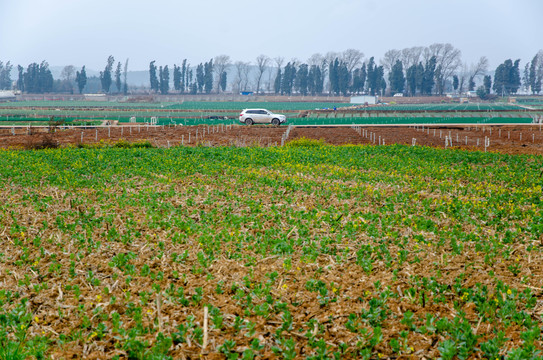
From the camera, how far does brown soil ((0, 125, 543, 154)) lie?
25.7 meters

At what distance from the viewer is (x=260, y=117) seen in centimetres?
4097

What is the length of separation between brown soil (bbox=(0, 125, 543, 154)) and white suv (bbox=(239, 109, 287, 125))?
289 centimetres

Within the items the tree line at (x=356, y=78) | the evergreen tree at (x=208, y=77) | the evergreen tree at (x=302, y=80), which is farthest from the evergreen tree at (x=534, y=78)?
the evergreen tree at (x=208, y=77)

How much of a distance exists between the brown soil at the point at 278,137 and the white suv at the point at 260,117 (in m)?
2.89

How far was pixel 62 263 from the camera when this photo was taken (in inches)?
263

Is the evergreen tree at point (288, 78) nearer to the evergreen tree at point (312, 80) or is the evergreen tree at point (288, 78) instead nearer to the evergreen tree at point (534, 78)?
the evergreen tree at point (312, 80)

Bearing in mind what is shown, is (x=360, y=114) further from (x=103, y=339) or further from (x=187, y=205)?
(x=103, y=339)

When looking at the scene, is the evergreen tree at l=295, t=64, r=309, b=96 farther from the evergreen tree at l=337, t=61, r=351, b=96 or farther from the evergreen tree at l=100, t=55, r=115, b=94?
the evergreen tree at l=100, t=55, r=115, b=94

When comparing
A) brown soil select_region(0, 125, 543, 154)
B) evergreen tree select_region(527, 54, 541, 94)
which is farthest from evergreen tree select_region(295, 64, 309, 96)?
brown soil select_region(0, 125, 543, 154)

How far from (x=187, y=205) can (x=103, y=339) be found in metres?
5.23

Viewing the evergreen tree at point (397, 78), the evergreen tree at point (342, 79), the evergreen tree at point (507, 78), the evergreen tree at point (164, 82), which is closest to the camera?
the evergreen tree at point (507, 78)

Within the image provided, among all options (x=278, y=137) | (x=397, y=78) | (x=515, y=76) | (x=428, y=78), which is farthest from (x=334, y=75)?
(x=278, y=137)

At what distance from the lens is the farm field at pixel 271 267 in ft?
15.1

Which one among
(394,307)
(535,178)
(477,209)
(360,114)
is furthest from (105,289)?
(360,114)
